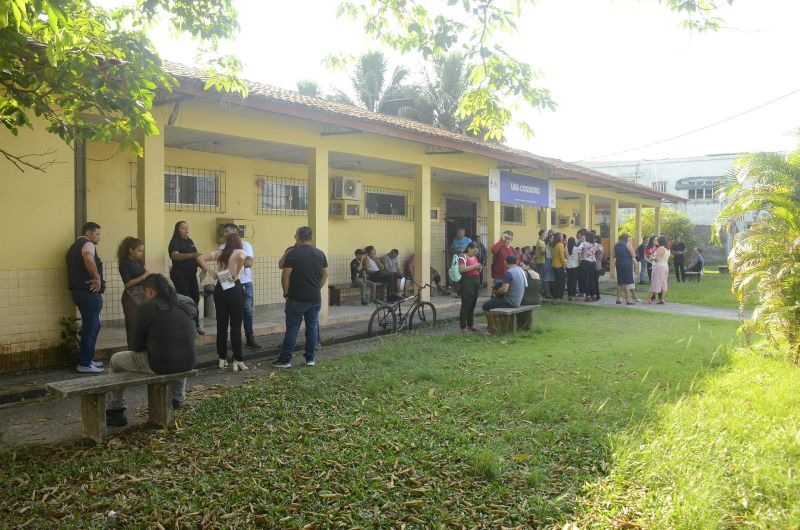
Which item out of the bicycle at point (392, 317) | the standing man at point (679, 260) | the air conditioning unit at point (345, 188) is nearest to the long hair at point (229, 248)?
the bicycle at point (392, 317)

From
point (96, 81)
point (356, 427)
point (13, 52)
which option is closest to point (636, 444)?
point (356, 427)

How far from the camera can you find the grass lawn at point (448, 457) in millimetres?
3885

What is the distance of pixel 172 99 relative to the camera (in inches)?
321

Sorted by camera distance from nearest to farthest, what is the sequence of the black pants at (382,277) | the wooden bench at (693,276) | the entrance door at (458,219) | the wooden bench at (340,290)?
the wooden bench at (340,290) < the black pants at (382,277) < the entrance door at (458,219) < the wooden bench at (693,276)

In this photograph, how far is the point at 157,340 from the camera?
541 cm

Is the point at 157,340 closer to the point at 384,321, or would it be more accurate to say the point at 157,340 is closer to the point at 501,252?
the point at 384,321

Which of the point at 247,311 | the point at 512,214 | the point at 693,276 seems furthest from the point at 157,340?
the point at 693,276

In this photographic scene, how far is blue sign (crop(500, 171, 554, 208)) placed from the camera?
51.6ft

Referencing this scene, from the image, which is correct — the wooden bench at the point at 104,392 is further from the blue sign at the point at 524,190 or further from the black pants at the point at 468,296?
the blue sign at the point at 524,190

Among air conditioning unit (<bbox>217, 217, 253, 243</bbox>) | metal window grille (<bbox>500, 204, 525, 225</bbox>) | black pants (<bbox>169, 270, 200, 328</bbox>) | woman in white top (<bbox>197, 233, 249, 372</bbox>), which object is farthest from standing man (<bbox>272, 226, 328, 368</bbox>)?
metal window grille (<bbox>500, 204, 525, 225</bbox>)

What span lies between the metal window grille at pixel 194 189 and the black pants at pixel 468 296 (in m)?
5.09

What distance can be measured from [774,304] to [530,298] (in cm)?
406

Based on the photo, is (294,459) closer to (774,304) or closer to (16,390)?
(16,390)

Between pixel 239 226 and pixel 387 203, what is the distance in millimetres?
4972
